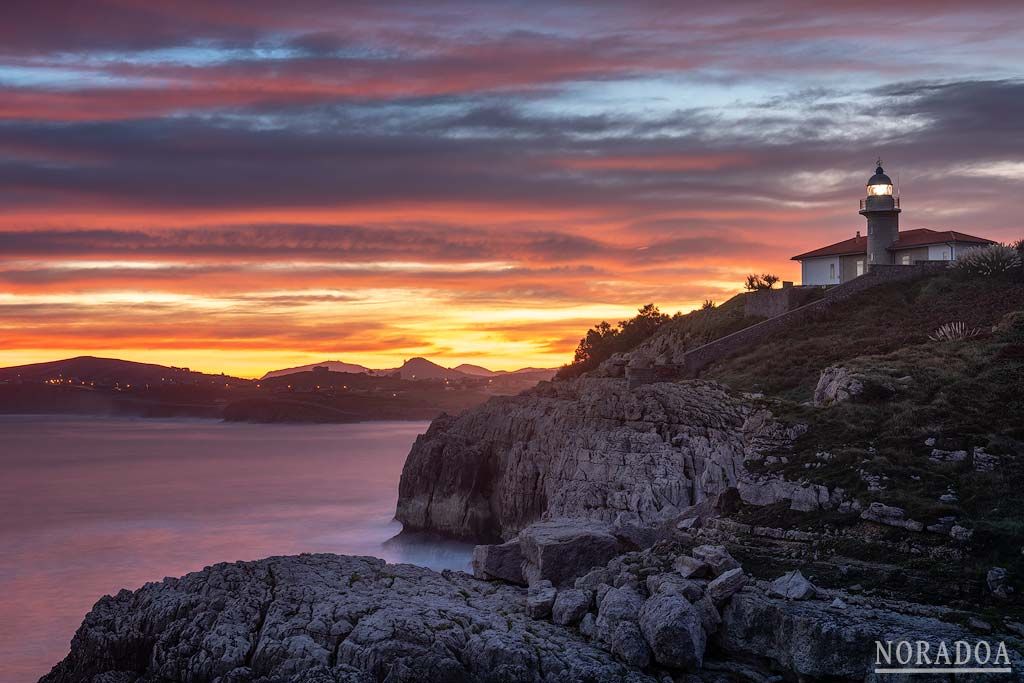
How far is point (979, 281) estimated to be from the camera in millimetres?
55438

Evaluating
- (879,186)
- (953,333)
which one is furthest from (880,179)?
(953,333)

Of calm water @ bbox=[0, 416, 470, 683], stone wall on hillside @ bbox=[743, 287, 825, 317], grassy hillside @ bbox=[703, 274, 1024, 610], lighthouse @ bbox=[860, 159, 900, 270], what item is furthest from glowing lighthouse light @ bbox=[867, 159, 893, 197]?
calm water @ bbox=[0, 416, 470, 683]

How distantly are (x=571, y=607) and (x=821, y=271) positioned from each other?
56007 millimetres

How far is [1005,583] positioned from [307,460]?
110m

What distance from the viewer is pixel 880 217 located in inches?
2586

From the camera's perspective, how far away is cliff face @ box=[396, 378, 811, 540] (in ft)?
103

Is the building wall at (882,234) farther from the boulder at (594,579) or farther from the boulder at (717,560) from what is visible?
the boulder at (717,560)

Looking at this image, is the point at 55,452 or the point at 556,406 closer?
the point at 556,406

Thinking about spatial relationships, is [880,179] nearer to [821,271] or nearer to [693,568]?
[821,271]

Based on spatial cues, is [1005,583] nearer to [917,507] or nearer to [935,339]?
[917,507]

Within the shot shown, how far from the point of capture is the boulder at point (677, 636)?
17938 mm

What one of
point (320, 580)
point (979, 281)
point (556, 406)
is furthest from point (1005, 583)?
point (979, 281)

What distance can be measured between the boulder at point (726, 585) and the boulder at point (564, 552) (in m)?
4.87

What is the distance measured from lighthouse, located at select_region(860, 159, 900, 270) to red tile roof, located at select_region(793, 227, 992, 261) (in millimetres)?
724
